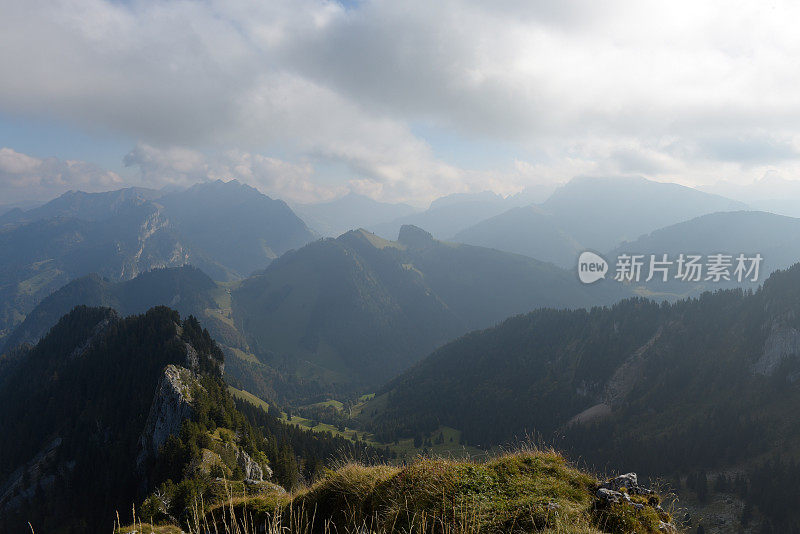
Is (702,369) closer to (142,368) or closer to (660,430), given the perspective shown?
(660,430)

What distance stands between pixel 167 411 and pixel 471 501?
261ft

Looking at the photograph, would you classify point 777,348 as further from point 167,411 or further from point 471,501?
point 167,411

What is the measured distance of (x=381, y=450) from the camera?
194250mm

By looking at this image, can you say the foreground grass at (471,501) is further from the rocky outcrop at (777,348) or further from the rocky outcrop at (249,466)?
the rocky outcrop at (777,348)

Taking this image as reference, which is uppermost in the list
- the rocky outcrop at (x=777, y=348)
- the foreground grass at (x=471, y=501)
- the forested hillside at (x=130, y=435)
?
the foreground grass at (x=471, y=501)

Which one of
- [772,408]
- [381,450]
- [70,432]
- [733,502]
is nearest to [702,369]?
[772,408]

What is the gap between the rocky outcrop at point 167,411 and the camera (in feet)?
226

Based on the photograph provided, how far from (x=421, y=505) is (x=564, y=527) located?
349 cm

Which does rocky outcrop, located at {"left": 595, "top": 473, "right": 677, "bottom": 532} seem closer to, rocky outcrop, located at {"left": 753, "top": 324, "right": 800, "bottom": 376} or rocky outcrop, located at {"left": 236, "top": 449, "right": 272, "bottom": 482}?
rocky outcrop, located at {"left": 236, "top": 449, "right": 272, "bottom": 482}

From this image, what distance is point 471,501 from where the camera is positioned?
32.2 feet

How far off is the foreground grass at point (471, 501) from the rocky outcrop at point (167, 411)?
69280 mm

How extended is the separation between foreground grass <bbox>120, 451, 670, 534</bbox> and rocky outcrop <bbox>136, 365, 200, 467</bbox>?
227ft

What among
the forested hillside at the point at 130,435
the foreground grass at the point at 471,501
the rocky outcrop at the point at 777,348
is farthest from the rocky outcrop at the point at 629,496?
the rocky outcrop at the point at 777,348

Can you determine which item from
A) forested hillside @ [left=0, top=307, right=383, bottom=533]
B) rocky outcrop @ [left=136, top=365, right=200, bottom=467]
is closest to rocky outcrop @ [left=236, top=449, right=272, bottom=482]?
forested hillside @ [left=0, top=307, right=383, bottom=533]
